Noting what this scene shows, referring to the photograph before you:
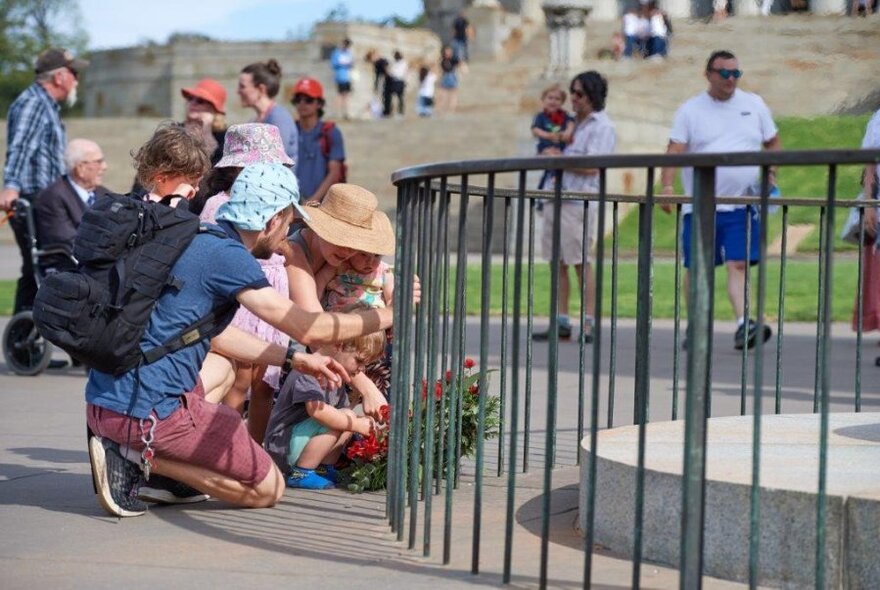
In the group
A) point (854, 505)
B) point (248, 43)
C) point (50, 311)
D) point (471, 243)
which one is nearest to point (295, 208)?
point (50, 311)

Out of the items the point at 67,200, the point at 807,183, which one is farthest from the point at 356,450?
the point at 807,183

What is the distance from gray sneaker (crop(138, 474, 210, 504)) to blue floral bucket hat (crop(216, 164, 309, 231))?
3.20 feet

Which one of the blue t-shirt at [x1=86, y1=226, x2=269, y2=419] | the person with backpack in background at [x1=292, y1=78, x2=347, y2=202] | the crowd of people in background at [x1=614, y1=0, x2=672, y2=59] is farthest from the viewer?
the crowd of people in background at [x1=614, y1=0, x2=672, y2=59]

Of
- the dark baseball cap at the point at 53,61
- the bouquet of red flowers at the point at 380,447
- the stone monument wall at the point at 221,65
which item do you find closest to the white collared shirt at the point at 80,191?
the dark baseball cap at the point at 53,61

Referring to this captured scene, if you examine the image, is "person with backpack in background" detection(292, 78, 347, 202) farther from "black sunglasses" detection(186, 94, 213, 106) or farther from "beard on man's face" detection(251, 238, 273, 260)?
"beard on man's face" detection(251, 238, 273, 260)

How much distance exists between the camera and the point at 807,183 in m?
26.0

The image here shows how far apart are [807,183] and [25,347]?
1786 centimetres

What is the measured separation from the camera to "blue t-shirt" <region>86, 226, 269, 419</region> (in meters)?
5.52

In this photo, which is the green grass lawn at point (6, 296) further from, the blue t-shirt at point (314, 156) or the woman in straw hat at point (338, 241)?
the woman in straw hat at point (338, 241)

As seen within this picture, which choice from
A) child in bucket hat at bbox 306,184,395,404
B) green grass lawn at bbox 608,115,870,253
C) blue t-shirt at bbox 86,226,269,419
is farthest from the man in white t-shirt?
green grass lawn at bbox 608,115,870,253

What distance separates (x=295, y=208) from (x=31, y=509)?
4.66ft

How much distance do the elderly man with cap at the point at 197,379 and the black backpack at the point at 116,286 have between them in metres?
0.06

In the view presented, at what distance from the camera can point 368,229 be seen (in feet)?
20.2

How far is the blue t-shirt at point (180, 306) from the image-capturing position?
552 cm
